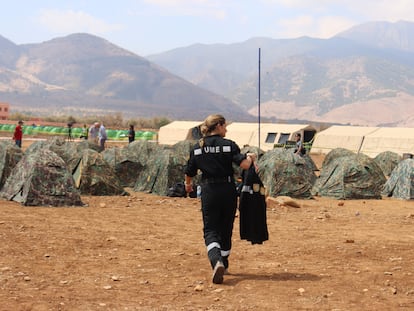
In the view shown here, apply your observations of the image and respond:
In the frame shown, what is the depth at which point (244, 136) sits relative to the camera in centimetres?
4597

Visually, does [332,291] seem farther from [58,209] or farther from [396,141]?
[396,141]

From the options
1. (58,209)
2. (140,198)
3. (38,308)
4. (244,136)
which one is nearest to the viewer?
(38,308)

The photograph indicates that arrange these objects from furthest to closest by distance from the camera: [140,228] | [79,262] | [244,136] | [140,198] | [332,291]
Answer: [244,136]
[140,198]
[140,228]
[79,262]
[332,291]

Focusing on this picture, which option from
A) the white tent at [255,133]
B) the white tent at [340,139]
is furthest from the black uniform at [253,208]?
the white tent at [340,139]

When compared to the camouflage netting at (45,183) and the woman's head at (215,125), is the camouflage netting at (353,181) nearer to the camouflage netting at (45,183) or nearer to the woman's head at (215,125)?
the camouflage netting at (45,183)

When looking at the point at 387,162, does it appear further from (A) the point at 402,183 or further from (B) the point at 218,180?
(B) the point at 218,180

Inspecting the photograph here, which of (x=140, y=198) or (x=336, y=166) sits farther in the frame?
(x=336, y=166)

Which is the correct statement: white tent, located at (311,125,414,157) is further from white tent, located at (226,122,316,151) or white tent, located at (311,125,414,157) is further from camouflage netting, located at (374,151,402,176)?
camouflage netting, located at (374,151,402,176)

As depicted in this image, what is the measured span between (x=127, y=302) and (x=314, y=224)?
704cm

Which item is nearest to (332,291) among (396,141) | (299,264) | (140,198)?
(299,264)

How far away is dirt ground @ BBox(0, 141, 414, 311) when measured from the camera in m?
7.04

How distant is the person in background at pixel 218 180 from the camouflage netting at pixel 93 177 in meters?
9.73

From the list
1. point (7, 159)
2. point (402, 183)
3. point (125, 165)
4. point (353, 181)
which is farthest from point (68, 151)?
point (402, 183)

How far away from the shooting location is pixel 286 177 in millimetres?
18828
